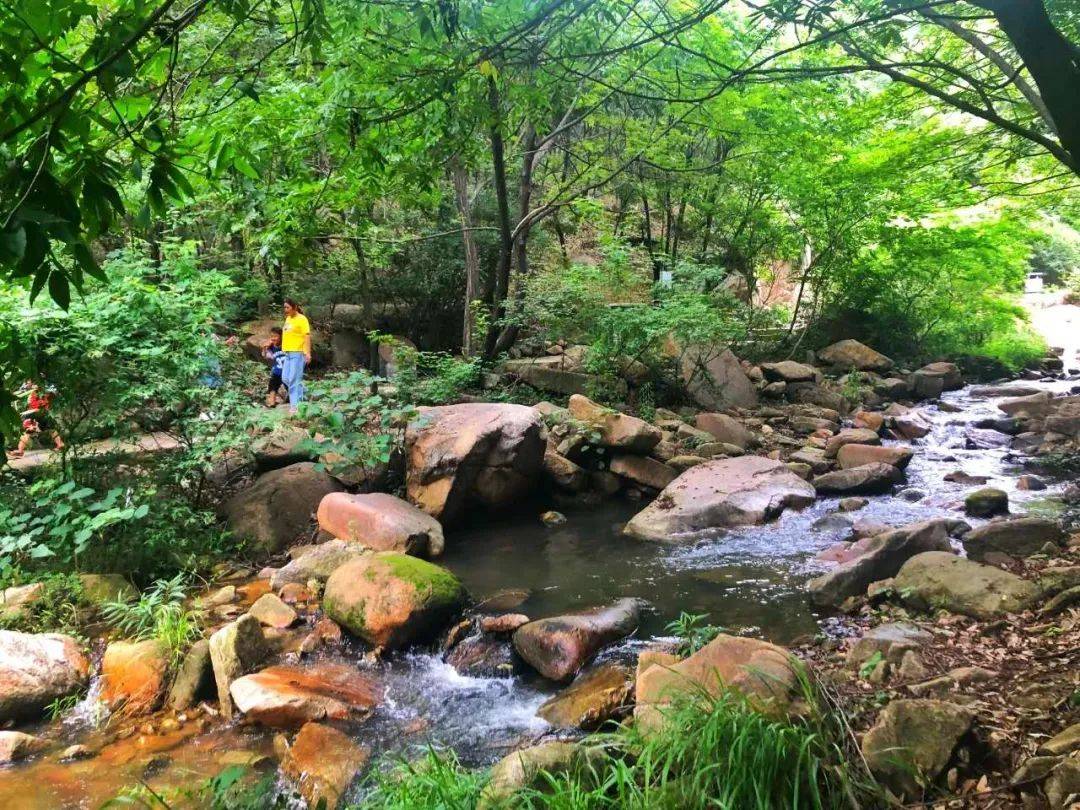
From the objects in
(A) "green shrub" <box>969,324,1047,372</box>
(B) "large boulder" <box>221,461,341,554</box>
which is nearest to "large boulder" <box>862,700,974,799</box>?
(B) "large boulder" <box>221,461,341,554</box>

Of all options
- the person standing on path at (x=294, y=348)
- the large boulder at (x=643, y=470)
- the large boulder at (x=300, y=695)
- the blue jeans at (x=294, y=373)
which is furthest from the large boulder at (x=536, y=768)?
the blue jeans at (x=294, y=373)

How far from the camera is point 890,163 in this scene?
33.4 feet

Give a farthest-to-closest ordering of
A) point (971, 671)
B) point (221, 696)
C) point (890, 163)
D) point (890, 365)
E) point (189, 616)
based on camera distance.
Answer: point (890, 365) → point (890, 163) → point (189, 616) → point (221, 696) → point (971, 671)

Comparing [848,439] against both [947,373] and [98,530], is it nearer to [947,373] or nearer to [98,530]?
[947,373]

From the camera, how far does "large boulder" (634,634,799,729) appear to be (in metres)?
3.15

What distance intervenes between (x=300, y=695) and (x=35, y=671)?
69.5 inches

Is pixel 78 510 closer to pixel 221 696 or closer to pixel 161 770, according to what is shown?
pixel 221 696

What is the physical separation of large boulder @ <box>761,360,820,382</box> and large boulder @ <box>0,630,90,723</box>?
12.1 meters

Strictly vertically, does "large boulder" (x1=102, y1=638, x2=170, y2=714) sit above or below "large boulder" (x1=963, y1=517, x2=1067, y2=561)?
below

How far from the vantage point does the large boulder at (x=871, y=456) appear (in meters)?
9.04

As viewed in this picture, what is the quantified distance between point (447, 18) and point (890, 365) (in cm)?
1486

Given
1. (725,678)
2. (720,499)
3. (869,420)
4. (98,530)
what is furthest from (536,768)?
(869,420)

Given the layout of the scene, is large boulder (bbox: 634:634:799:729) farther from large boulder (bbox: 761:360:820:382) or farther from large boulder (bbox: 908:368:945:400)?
large boulder (bbox: 908:368:945:400)

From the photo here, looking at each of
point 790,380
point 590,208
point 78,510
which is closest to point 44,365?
point 78,510
